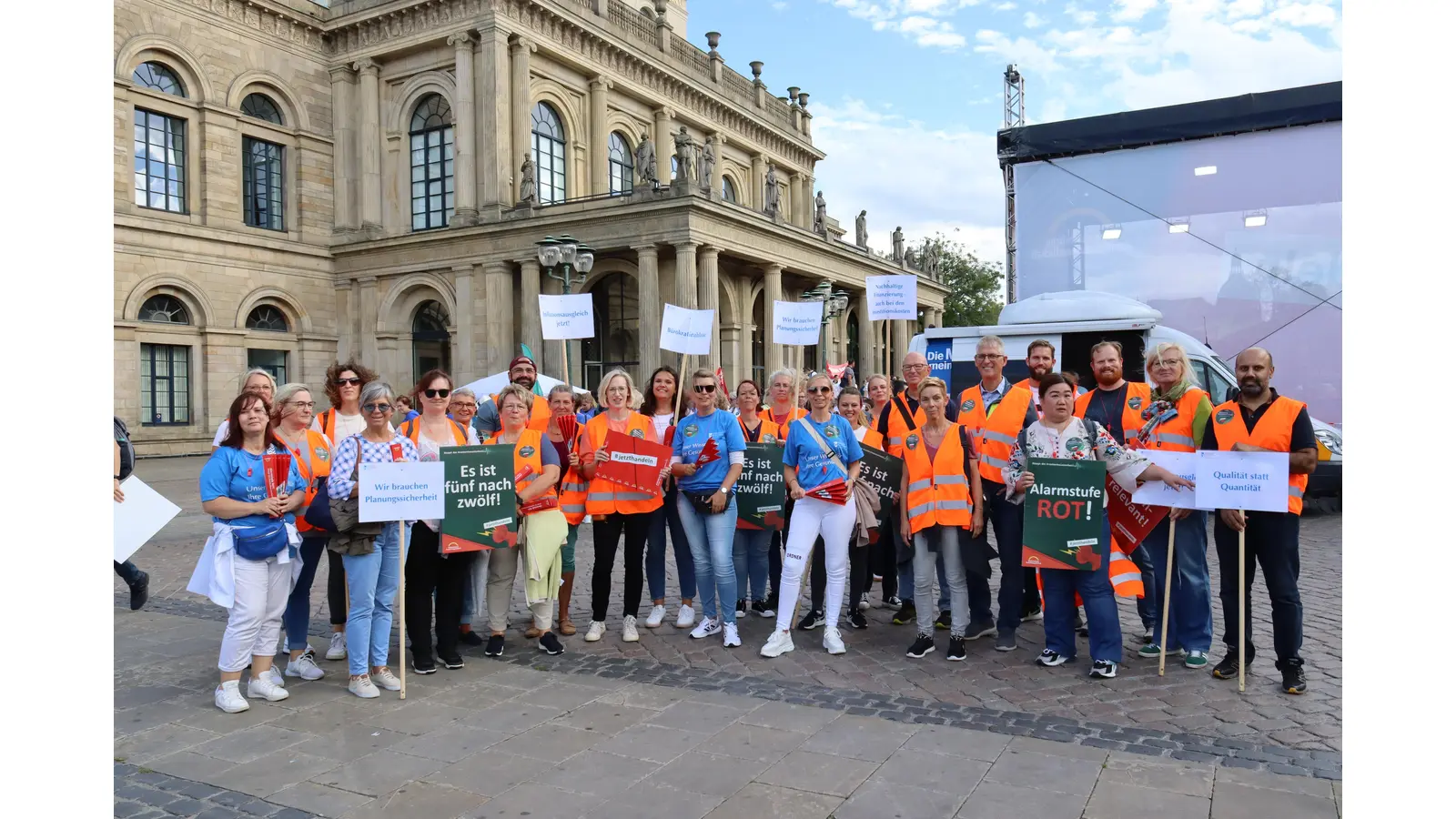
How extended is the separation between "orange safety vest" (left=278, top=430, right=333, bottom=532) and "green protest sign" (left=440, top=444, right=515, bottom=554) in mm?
713

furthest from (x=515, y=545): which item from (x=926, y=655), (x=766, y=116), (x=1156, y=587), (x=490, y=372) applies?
(x=766, y=116)

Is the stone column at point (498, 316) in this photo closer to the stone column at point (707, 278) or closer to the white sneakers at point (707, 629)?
the stone column at point (707, 278)

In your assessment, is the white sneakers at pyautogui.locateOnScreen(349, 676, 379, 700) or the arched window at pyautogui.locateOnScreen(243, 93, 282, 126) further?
the arched window at pyautogui.locateOnScreen(243, 93, 282, 126)

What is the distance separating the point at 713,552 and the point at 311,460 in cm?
283

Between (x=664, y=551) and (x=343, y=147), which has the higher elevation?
(x=343, y=147)

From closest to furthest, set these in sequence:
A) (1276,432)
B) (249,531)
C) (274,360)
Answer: (249,531)
(1276,432)
(274,360)

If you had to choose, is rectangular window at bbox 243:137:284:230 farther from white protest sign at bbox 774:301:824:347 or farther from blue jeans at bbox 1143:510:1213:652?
blue jeans at bbox 1143:510:1213:652

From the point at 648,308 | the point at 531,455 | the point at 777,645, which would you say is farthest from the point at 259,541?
the point at 648,308

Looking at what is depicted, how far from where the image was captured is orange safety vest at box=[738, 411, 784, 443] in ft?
24.2

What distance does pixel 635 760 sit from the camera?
4617 millimetres

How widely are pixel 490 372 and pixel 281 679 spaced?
25.0m

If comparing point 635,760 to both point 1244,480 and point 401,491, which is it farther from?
point 1244,480

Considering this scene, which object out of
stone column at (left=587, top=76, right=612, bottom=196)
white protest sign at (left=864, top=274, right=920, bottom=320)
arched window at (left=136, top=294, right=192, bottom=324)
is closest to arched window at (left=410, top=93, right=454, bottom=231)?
stone column at (left=587, top=76, right=612, bottom=196)

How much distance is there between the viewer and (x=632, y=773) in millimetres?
4449
